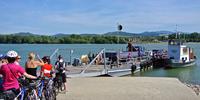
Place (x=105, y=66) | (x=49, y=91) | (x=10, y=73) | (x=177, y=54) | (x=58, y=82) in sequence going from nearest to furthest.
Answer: (x=10, y=73) < (x=49, y=91) < (x=58, y=82) < (x=105, y=66) < (x=177, y=54)

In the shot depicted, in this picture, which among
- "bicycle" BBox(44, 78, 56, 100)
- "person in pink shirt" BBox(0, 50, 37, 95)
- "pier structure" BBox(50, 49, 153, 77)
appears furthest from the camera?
"pier structure" BBox(50, 49, 153, 77)

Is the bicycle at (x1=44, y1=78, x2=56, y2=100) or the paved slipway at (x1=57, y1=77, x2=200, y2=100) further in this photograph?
the paved slipway at (x1=57, y1=77, x2=200, y2=100)

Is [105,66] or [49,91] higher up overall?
[49,91]

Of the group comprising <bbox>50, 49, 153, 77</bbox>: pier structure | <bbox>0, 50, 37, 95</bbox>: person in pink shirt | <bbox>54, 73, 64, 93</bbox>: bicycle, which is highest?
<bbox>0, 50, 37, 95</bbox>: person in pink shirt

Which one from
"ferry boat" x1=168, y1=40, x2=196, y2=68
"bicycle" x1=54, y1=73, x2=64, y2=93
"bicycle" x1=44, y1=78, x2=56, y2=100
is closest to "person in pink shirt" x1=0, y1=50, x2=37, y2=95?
"bicycle" x1=44, y1=78, x2=56, y2=100

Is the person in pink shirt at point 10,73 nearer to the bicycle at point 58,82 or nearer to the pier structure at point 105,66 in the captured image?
the bicycle at point 58,82

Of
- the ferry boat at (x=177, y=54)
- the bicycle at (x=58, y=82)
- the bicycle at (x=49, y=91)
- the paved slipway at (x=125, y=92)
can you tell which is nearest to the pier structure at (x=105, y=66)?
the ferry boat at (x=177, y=54)

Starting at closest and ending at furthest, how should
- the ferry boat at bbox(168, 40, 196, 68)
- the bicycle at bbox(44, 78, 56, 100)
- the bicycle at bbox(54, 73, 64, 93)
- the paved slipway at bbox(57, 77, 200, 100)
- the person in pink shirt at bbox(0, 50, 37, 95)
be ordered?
the person in pink shirt at bbox(0, 50, 37, 95) < the bicycle at bbox(44, 78, 56, 100) < the paved slipway at bbox(57, 77, 200, 100) < the bicycle at bbox(54, 73, 64, 93) < the ferry boat at bbox(168, 40, 196, 68)

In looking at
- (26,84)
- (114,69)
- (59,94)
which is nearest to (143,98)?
(59,94)

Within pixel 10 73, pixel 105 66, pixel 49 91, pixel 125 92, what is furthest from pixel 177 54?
pixel 10 73

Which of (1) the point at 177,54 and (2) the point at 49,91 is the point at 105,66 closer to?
(2) the point at 49,91

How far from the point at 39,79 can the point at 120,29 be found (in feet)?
98.6

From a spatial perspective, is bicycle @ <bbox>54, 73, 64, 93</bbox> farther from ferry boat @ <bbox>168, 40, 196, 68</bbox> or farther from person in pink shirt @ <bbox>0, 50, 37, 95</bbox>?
ferry boat @ <bbox>168, 40, 196, 68</bbox>

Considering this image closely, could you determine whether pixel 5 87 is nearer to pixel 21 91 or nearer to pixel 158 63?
pixel 21 91
